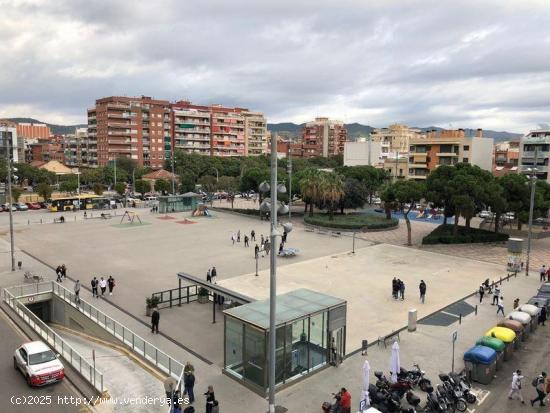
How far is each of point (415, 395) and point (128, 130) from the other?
108907 millimetres

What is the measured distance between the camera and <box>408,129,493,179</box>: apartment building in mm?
78438

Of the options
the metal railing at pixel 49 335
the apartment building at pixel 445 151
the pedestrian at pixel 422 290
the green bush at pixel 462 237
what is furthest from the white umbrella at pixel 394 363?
the apartment building at pixel 445 151

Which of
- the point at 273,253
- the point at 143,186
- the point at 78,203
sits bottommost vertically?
the point at 78,203

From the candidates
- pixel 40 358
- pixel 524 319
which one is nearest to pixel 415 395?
pixel 524 319

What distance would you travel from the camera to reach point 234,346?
16.0 metres

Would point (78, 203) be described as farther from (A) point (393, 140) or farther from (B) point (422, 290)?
(A) point (393, 140)

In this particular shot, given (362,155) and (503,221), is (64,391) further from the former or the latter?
(362,155)

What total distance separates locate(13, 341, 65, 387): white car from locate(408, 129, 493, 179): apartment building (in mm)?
71798

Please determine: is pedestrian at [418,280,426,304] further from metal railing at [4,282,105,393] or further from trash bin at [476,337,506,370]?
metal railing at [4,282,105,393]

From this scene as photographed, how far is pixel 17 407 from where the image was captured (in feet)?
44.9

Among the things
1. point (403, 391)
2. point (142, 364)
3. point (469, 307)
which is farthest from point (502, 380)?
point (142, 364)

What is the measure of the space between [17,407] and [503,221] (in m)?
51.5

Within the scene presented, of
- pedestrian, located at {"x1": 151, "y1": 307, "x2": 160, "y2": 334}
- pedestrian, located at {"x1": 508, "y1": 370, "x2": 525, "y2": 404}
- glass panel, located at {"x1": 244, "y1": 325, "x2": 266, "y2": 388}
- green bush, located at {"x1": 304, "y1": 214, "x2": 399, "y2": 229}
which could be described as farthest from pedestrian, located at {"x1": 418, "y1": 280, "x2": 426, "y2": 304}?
green bush, located at {"x1": 304, "y1": 214, "x2": 399, "y2": 229}

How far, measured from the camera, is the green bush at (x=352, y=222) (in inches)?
1928
